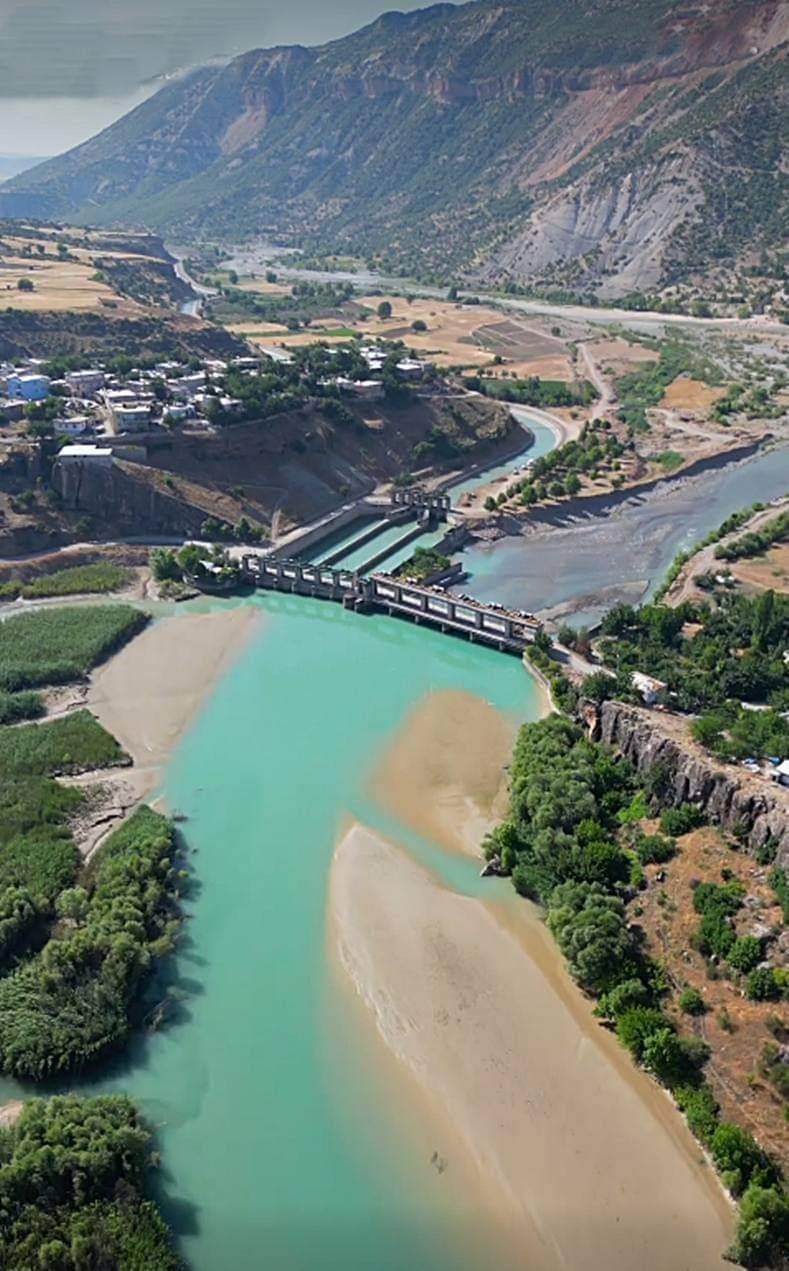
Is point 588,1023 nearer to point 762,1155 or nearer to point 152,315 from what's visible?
point 762,1155

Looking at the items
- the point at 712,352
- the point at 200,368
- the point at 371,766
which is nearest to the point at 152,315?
the point at 200,368

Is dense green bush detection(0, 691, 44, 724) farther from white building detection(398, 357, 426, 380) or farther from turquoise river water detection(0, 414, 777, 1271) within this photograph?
white building detection(398, 357, 426, 380)

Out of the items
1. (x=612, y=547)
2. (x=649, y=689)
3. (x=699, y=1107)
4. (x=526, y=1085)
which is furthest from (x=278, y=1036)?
(x=612, y=547)

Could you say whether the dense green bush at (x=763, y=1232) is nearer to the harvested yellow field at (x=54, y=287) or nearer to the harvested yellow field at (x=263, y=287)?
the harvested yellow field at (x=54, y=287)

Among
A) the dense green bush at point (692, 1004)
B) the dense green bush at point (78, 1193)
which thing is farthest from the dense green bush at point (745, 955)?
the dense green bush at point (78, 1193)

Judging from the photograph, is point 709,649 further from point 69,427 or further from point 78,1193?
point 69,427

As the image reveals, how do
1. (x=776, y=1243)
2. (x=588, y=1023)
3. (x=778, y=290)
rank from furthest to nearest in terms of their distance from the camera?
1. (x=778, y=290)
2. (x=588, y=1023)
3. (x=776, y=1243)
